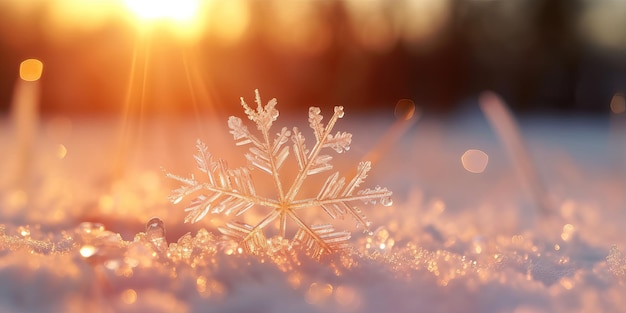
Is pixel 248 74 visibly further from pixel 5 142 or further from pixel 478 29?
pixel 5 142

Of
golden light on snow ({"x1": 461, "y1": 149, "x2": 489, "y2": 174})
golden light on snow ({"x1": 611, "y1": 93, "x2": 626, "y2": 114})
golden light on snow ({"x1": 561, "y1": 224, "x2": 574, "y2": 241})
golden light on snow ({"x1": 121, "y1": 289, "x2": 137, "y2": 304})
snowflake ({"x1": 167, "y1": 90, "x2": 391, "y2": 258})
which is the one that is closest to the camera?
golden light on snow ({"x1": 121, "y1": 289, "x2": 137, "y2": 304})

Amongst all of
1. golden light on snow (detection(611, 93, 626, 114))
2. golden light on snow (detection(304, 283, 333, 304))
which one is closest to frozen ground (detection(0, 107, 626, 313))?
golden light on snow (detection(304, 283, 333, 304))

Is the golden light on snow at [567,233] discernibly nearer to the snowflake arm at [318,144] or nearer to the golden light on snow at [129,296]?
the snowflake arm at [318,144]

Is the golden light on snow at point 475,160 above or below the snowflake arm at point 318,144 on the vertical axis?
above

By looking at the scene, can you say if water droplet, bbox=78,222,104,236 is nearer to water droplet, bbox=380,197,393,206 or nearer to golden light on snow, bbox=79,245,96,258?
golden light on snow, bbox=79,245,96,258

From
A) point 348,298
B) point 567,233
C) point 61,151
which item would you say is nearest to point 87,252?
point 348,298

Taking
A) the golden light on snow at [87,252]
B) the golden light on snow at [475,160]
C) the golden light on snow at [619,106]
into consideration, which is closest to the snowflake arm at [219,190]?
the golden light on snow at [87,252]

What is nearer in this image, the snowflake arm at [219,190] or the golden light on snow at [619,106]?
the snowflake arm at [219,190]
